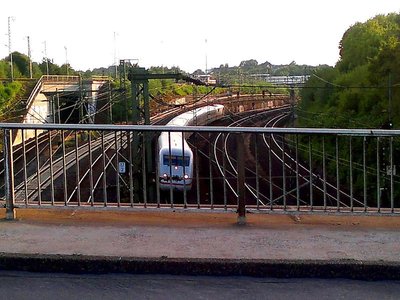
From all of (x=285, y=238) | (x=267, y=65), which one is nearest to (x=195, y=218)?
(x=285, y=238)

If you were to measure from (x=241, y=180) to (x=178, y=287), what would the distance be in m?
1.48

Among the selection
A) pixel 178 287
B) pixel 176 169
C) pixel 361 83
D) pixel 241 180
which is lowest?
pixel 178 287

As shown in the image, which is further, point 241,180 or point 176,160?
point 176,160

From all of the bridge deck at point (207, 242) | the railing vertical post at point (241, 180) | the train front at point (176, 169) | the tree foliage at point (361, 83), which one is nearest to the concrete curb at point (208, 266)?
the bridge deck at point (207, 242)

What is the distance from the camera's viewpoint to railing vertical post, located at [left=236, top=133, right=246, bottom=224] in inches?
190

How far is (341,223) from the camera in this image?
5078 mm

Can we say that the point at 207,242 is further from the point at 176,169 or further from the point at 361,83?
the point at 361,83

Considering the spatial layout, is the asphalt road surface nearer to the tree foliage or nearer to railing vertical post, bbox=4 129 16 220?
railing vertical post, bbox=4 129 16 220

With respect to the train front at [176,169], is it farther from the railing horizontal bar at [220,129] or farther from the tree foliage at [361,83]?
the tree foliage at [361,83]

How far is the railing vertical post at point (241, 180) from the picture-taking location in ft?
15.9

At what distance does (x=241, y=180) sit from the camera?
485 cm

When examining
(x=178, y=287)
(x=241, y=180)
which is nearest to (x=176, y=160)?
(x=241, y=180)

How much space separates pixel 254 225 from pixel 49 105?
1523 inches

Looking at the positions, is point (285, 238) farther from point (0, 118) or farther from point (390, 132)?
point (0, 118)
